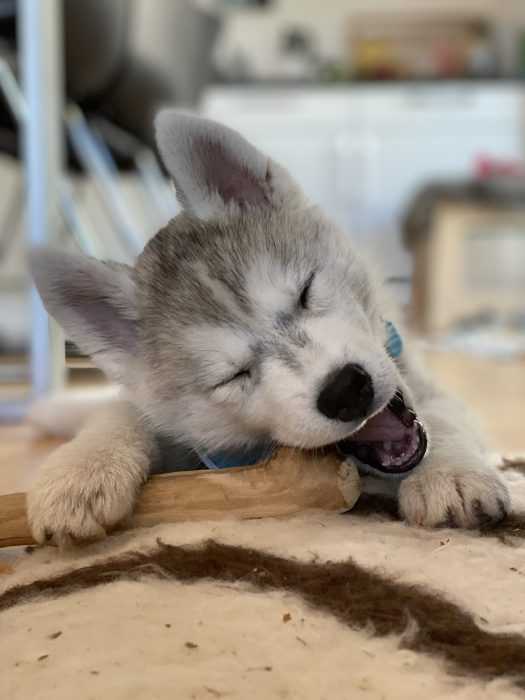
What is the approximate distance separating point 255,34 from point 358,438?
261 inches

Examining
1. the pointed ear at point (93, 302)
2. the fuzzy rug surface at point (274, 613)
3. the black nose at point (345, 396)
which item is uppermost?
the pointed ear at point (93, 302)

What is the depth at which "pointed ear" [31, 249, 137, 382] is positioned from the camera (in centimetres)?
109

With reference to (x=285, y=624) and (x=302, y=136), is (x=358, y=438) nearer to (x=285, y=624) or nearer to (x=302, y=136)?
(x=285, y=624)

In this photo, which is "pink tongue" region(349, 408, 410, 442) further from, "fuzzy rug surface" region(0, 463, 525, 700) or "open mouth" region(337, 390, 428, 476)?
"fuzzy rug surface" region(0, 463, 525, 700)

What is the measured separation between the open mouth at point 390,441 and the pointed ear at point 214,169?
0.38 meters

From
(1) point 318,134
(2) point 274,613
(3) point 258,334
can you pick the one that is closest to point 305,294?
(3) point 258,334

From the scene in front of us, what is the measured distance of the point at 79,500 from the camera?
957mm

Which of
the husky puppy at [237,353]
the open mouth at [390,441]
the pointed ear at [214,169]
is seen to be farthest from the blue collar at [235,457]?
the pointed ear at [214,169]

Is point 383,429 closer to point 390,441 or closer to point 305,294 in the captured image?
point 390,441

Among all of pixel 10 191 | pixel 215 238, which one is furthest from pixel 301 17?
pixel 215 238

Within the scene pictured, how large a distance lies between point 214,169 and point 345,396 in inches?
18.4

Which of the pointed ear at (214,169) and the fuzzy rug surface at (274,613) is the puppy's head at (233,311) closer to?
the pointed ear at (214,169)

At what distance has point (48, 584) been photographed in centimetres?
90

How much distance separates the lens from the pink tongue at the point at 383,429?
107 centimetres
